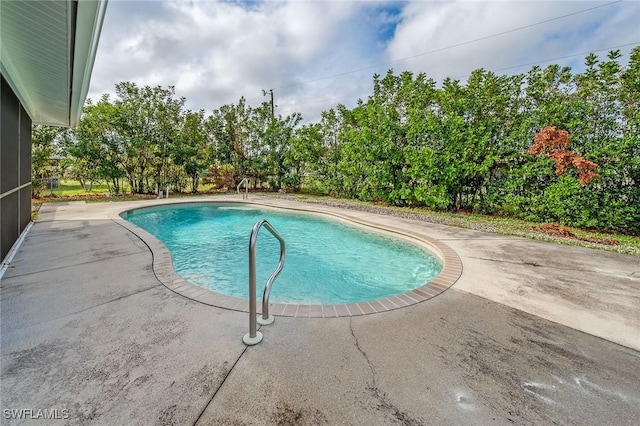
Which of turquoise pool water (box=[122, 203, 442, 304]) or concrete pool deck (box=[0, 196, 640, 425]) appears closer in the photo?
concrete pool deck (box=[0, 196, 640, 425])

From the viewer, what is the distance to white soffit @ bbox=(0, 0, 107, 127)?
234 centimetres

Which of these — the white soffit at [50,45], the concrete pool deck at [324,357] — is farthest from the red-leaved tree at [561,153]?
the white soffit at [50,45]

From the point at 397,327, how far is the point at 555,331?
1553 millimetres

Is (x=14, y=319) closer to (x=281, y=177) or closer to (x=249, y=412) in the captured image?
(x=249, y=412)

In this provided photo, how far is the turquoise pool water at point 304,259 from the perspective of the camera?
4.68m

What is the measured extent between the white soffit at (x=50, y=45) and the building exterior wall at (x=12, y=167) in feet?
1.42

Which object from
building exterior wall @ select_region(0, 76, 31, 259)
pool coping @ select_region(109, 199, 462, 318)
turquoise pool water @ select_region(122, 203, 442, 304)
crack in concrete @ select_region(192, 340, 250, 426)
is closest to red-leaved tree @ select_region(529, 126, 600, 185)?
pool coping @ select_region(109, 199, 462, 318)

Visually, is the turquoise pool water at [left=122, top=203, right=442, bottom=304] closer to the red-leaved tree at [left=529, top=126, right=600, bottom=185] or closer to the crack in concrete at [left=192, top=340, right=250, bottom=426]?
the crack in concrete at [left=192, top=340, right=250, bottom=426]

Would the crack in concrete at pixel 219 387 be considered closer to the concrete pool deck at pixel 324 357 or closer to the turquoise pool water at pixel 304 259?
the concrete pool deck at pixel 324 357

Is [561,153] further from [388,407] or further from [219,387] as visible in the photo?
[219,387]
